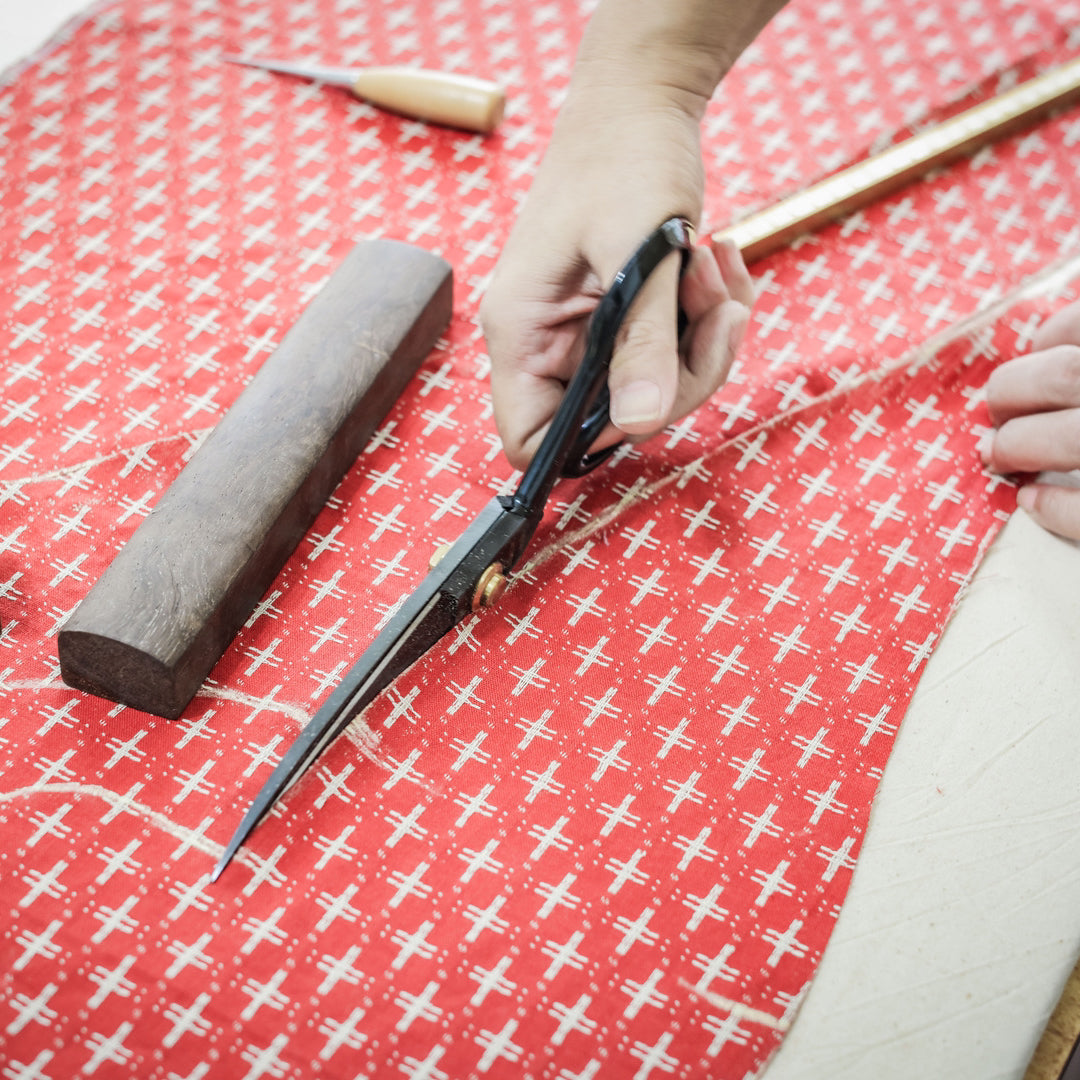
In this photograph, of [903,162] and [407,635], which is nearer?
[407,635]

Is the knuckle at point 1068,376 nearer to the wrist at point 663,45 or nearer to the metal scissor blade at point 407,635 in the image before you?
the wrist at point 663,45

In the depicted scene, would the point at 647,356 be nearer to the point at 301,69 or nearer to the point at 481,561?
the point at 481,561

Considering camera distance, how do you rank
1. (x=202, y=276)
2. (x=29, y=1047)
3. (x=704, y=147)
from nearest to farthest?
(x=29, y=1047), (x=202, y=276), (x=704, y=147)

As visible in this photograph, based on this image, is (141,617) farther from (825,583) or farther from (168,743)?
(825,583)

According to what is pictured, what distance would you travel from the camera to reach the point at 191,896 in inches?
27.5

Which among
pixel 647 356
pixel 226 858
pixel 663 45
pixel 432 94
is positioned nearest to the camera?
pixel 226 858

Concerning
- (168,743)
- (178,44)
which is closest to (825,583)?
(168,743)

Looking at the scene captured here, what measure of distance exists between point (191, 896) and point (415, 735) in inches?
7.1

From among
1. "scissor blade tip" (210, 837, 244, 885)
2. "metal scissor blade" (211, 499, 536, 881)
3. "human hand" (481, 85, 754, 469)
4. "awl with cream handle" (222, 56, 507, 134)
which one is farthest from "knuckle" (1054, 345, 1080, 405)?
"scissor blade tip" (210, 837, 244, 885)

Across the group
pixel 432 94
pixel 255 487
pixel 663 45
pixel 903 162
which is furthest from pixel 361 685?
pixel 903 162

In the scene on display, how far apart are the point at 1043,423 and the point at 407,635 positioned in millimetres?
588

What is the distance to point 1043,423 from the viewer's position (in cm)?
95

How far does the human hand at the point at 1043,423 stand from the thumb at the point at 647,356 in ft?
1.15

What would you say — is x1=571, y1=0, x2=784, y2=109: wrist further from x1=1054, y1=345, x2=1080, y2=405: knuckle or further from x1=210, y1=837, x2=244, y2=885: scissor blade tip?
x1=210, y1=837, x2=244, y2=885: scissor blade tip
